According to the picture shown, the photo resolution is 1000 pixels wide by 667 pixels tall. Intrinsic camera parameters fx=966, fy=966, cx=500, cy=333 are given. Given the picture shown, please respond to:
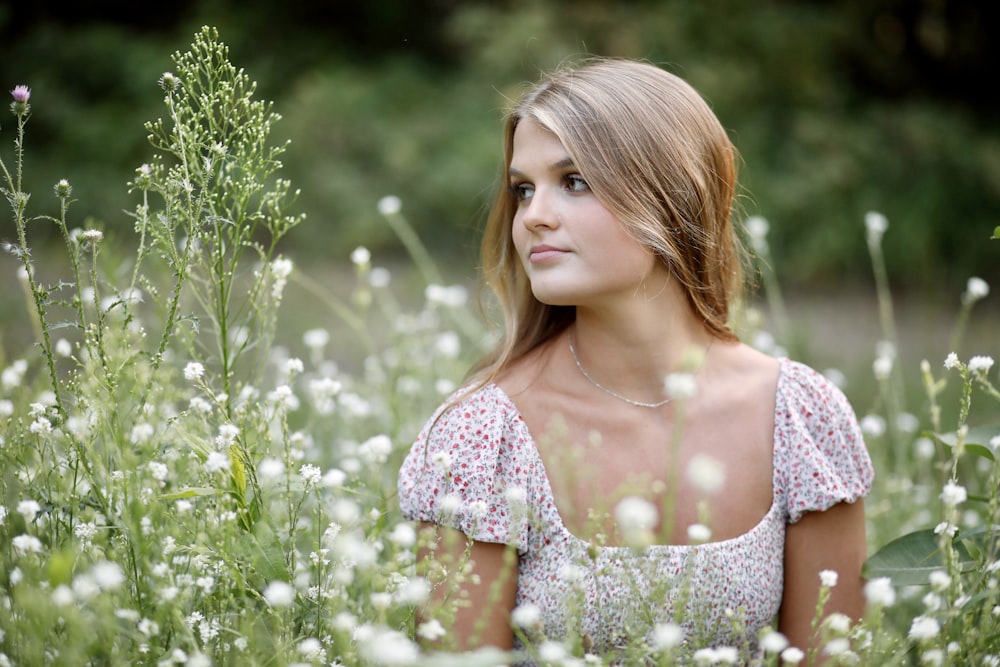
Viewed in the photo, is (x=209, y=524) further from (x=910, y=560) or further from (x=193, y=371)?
(x=910, y=560)

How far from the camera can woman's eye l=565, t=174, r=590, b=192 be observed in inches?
69.1

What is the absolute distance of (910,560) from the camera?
65.9 inches

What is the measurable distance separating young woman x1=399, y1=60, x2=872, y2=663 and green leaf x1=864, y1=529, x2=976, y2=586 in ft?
0.46

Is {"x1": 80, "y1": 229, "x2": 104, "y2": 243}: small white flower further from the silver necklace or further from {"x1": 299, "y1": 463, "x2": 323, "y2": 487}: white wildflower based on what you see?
the silver necklace

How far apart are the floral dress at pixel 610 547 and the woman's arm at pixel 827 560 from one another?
0.03 meters

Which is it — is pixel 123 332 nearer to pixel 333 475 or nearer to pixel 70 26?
pixel 333 475

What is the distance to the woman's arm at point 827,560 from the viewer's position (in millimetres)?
1837

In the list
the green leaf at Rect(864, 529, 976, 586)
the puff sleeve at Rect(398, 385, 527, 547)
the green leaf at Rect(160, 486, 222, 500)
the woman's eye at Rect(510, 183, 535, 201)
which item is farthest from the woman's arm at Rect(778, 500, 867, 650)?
the green leaf at Rect(160, 486, 222, 500)

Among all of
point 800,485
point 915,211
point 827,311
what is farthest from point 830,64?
point 800,485

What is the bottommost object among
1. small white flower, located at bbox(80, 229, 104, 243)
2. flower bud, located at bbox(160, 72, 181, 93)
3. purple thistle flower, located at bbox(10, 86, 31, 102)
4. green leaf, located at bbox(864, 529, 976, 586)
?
green leaf, located at bbox(864, 529, 976, 586)

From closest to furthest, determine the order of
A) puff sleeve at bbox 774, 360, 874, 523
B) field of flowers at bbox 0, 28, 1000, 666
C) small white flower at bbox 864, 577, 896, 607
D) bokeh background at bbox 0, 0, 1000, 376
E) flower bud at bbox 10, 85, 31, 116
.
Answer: small white flower at bbox 864, 577, 896, 607, field of flowers at bbox 0, 28, 1000, 666, flower bud at bbox 10, 85, 31, 116, puff sleeve at bbox 774, 360, 874, 523, bokeh background at bbox 0, 0, 1000, 376

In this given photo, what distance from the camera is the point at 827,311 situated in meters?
5.82

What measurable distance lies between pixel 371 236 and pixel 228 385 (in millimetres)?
5055

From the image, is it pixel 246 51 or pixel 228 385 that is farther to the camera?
pixel 246 51
